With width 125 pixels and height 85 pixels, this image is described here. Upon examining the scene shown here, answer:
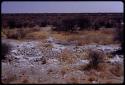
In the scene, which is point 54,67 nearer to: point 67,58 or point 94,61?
point 94,61

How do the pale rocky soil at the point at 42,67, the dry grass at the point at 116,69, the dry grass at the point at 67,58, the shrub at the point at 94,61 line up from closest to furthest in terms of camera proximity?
the pale rocky soil at the point at 42,67 < the dry grass at the point at 116,69 < the shrub at the point at 94,61 < the dry grass at the point at 67,58

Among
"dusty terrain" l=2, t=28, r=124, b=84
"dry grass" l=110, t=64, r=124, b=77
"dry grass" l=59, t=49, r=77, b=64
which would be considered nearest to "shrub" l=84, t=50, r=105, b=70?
"dusty terrain" l=2, t=28, r=124, b=84

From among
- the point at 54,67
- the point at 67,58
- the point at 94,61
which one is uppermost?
the point at 94,61

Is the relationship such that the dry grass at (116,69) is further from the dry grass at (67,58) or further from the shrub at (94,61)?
the dry grass at (67,58)

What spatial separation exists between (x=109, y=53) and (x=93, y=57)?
4.70ft

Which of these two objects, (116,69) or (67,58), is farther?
(67,58)

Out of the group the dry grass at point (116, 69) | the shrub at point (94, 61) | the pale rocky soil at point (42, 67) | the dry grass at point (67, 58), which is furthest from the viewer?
the dry grass at point (67, 58)

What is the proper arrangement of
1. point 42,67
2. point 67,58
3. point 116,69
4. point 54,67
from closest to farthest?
point 116,69
point 54,67
point 42,67
point 67,58

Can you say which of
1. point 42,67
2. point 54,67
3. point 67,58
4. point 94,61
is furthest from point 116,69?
point 67,58

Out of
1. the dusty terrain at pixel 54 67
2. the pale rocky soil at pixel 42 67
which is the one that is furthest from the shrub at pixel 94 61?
the pale rocky soil at pixel 42 67

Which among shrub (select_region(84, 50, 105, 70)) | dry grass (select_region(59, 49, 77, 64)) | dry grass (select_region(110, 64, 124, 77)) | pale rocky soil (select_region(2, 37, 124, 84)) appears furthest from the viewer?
dry grass (select_region(59, 49, 77, 64))

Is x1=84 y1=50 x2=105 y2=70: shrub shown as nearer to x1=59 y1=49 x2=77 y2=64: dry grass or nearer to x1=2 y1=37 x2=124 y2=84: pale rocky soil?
x1=2 y1=37 x2=124 y2=84: pale rocky soil

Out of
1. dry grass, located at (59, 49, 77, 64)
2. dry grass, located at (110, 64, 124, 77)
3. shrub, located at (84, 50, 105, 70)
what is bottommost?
dry grass, located at (59, 49, 77, 64)

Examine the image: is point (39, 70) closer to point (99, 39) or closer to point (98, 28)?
point (99, 39)
